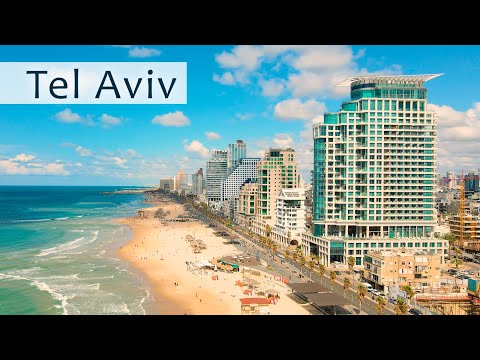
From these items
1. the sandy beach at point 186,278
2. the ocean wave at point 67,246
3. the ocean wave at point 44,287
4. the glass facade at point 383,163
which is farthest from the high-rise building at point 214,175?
the ocean wave at point 44,287

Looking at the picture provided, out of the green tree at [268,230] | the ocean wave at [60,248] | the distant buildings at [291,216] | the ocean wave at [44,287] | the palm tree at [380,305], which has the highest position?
the distant buildings at [291,216]

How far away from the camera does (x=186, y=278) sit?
640 inches

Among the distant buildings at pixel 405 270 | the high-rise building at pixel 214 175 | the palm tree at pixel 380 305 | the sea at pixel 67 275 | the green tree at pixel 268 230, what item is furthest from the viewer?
the high-rise building at pixel 214 175

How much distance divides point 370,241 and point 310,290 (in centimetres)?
658

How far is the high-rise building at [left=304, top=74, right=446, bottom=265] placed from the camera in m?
A: 18.0

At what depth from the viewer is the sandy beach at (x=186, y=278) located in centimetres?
1225

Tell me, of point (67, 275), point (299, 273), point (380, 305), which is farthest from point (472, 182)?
point (67, 275)

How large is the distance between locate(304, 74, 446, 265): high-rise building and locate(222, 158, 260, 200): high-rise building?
27.7 metres

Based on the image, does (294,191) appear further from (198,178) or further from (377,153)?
(198,178)

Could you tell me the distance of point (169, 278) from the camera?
16.3m

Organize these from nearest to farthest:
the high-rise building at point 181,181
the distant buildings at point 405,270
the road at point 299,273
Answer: the road at point 299,273 < the distant buildings at point 405,270 < the high-rise building at point 181,181

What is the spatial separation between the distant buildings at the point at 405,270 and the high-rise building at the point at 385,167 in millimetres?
3737

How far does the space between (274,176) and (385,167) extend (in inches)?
428

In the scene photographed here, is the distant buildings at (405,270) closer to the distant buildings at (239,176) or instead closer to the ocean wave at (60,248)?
the ocean wave at (60,248)
